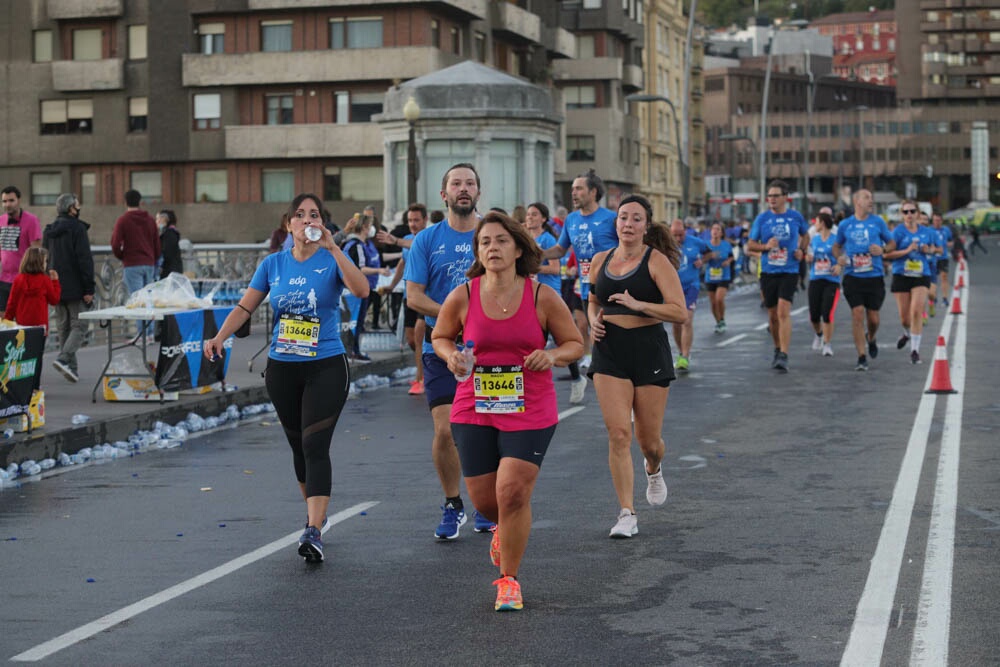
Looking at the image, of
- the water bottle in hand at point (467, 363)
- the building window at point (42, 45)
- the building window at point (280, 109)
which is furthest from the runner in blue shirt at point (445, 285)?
the building window at point (42, 45)

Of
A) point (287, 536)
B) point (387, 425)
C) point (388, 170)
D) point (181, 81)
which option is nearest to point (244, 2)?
point (181, 81)

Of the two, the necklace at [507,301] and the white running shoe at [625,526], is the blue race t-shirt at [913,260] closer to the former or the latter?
the white running shoe at [625,526]

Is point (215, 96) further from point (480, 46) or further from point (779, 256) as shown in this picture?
point (779, 256)

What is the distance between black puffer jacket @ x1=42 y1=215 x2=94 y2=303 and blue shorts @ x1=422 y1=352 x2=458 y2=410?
9.25m

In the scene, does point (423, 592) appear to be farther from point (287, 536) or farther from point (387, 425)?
point (387, 425)

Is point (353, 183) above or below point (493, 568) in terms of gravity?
above

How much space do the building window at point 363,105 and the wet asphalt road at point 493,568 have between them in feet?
160

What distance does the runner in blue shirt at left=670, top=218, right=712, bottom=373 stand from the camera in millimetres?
18766

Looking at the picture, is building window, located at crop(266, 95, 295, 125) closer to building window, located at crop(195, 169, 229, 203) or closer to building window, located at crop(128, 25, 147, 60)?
building window, located at crop(195, 169, 229, 203)

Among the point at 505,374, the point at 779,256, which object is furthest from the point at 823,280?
the point at 505,374

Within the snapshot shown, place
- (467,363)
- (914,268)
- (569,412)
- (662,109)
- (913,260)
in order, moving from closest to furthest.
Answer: (467,363) < (569,412) < (914,268) < (913,260) < (662,109)

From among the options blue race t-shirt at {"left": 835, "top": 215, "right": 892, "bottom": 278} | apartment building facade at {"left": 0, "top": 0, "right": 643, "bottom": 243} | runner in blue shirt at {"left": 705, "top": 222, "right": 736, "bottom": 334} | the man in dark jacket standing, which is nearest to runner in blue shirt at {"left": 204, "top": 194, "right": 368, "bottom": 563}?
the man in dark jacket standing

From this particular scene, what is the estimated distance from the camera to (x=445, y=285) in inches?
351

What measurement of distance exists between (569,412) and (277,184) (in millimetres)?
49689
